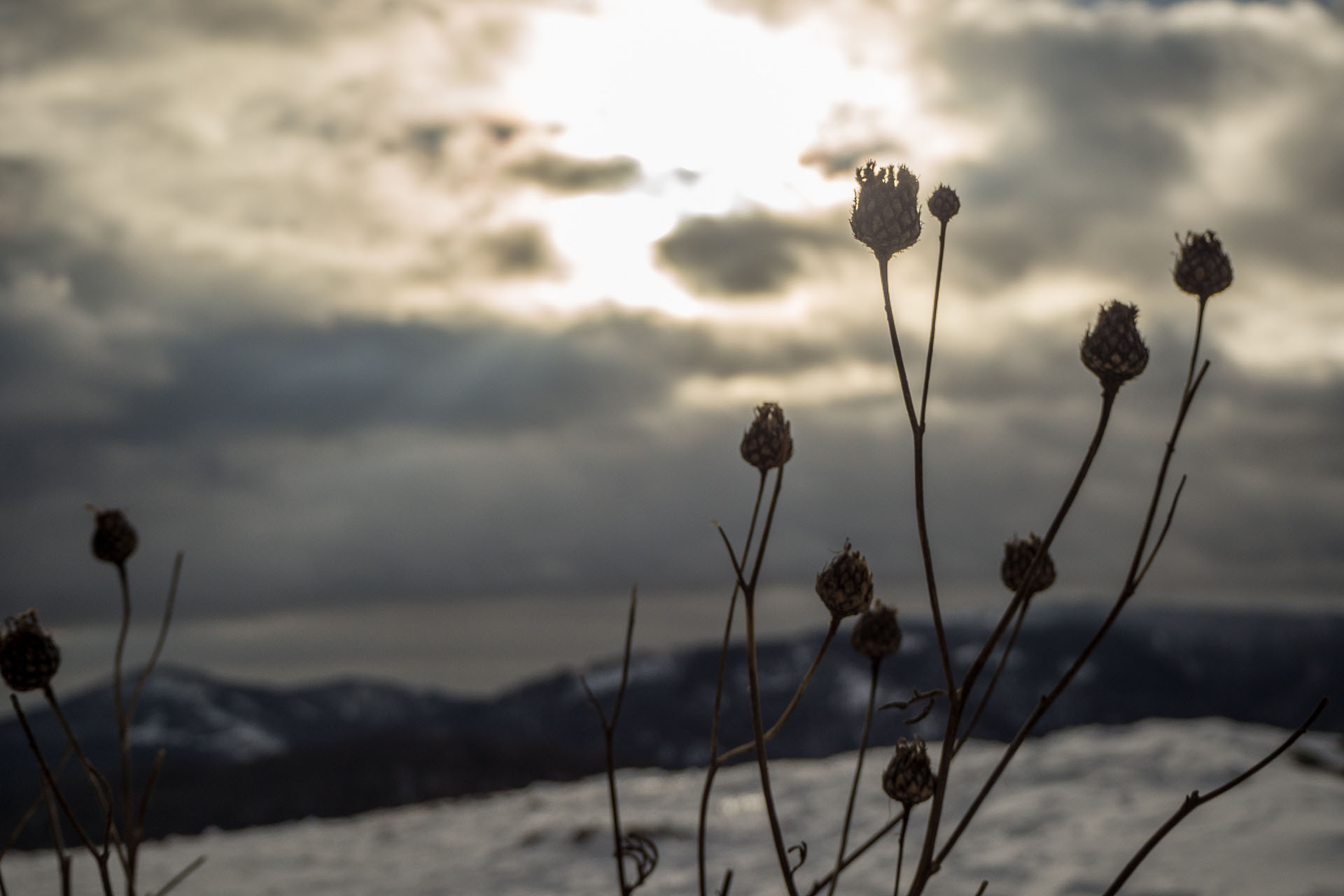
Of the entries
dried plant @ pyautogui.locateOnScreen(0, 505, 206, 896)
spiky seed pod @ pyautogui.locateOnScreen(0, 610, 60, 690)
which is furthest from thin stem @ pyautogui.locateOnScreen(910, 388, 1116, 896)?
spiky seed pod @ pyautogui.locateOnScreen(0, 610, 60, 690)

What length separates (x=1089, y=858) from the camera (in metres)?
4.18

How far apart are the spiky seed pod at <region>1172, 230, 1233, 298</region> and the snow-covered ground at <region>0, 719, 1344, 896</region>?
2.73 metres

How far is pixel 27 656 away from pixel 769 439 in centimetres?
152

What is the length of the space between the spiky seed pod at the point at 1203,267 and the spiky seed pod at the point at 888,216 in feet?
1.58

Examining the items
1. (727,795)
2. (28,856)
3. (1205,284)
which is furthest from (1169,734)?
(28,856)

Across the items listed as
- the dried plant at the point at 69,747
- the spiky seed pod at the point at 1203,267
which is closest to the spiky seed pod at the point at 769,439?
the spiky seed pod at the point at 1203,267

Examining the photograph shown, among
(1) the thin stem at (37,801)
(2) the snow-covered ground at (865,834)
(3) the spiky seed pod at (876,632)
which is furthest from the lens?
(2) the snow-covered ground at (865,834)

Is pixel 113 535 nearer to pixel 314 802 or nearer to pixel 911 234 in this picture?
pixel 911 234

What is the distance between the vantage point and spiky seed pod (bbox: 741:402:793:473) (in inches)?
78.7

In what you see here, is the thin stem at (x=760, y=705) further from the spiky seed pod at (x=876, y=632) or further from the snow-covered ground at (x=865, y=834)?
the snow-covered ground at (x=865, y=834)

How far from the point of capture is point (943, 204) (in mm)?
1924

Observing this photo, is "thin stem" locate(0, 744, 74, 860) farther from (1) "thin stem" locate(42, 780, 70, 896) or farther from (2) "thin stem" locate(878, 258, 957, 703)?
(2) "thin stem" locate(878, 258, 957, 703)

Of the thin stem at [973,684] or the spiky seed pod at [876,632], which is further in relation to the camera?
the spiky seed pod at [876,632]

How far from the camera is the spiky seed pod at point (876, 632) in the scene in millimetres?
2406
